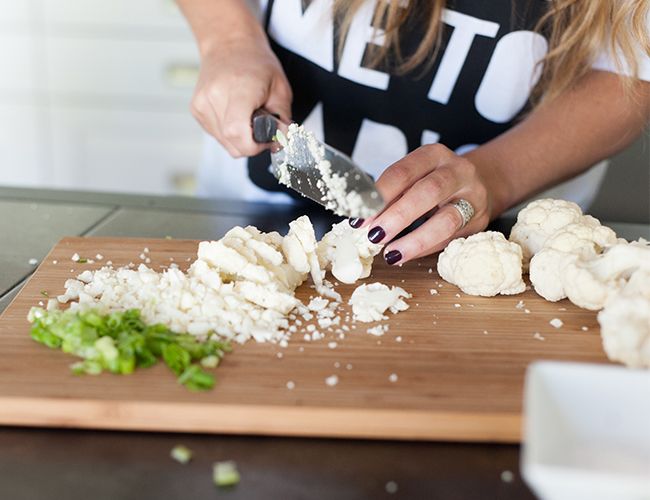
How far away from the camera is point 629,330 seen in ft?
2.38

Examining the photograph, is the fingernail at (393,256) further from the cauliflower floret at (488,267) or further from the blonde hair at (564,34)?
the blonde hair at (564,34)

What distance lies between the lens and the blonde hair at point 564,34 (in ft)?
3.86

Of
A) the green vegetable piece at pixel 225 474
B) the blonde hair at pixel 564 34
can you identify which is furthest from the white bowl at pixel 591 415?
the blonde hair at pixel 564 34

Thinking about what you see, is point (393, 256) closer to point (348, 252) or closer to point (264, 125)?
point (348, 252)

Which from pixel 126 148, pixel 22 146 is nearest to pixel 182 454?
pixel 126 148

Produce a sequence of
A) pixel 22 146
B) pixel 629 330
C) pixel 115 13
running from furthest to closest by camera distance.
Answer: pixel 22 146 → pixel 115 13 → pixel 629 330

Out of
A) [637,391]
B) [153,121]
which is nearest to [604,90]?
[637,391]

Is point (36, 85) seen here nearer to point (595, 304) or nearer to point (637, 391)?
point (595, 304)

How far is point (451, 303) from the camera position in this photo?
3.29 ft

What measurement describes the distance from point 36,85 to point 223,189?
5.83 feet

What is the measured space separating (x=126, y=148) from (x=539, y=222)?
2.37 metres

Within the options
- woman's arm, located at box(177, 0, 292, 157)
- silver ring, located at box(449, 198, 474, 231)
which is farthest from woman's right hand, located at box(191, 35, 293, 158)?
silver ring, located at box(449, 198, 474, 231)

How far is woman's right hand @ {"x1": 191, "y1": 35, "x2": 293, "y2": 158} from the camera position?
3.92ft

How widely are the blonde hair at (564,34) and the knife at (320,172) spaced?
15.6 inches
